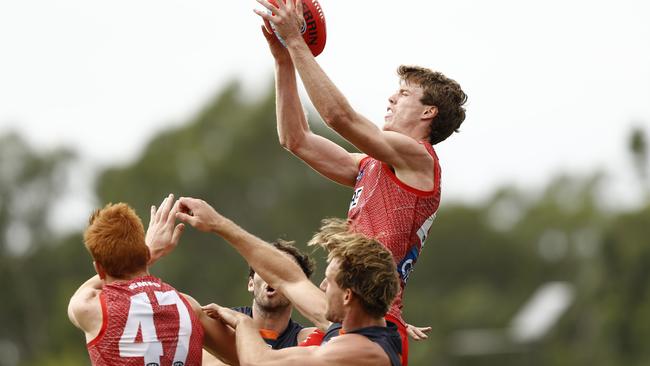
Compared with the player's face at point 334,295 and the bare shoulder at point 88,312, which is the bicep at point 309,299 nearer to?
the player's face at point 334,295

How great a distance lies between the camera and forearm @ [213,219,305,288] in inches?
378

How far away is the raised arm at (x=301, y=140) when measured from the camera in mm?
10641

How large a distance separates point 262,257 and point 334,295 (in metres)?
0.67

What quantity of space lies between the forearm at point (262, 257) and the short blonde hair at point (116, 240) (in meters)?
0.76

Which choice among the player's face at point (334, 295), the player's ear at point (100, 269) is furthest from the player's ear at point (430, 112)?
the player's ear at point (100, 269)

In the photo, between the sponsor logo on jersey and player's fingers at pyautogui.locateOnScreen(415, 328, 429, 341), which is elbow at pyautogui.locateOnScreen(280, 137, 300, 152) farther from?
the sponsor logo on jersey

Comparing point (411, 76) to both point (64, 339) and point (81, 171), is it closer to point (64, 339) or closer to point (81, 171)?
point (64, 339)

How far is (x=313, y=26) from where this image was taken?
33.4 feet

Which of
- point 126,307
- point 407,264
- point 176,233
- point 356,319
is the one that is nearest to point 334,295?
point 356,319

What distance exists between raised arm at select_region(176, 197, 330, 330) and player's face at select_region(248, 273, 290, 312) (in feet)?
4.11

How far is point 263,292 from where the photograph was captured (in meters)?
11.2

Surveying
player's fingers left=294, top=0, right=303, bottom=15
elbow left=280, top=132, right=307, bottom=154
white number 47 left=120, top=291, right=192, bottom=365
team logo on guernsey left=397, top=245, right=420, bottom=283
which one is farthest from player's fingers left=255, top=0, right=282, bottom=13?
white number 47 left=120, top=291, right=192, bottom=365

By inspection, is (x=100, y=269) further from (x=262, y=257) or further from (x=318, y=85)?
(x=318, y=85)

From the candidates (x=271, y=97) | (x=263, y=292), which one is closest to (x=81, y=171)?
(x=271, y=97)
